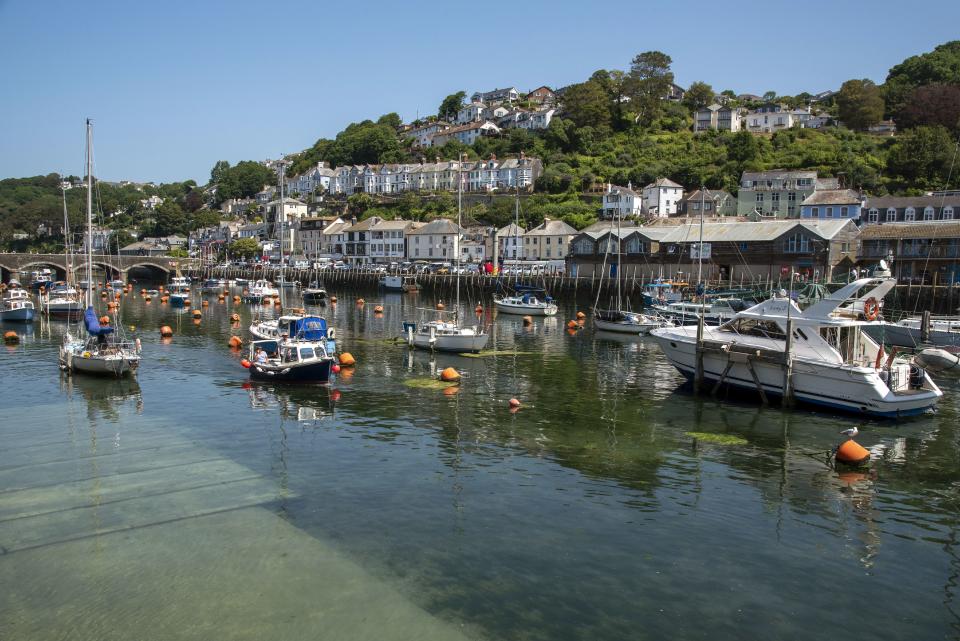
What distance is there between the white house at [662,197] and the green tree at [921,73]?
72897 millimetres

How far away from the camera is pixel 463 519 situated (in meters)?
20.0

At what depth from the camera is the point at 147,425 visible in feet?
99.0

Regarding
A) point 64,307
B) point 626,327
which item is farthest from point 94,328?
point 626,327

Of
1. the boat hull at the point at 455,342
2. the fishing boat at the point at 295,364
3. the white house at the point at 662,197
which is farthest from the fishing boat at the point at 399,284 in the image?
the fishing boat at the point at 295,364

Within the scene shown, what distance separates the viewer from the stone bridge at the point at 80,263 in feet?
430

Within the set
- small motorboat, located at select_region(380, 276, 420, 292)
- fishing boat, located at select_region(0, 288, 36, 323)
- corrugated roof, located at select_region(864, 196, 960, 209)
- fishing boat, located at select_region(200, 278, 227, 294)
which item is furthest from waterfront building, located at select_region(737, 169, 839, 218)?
fishing boat, located at select_region(0, 288, 36, 323)

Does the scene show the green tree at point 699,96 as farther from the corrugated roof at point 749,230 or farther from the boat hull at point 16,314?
the boat hull at point 16,314

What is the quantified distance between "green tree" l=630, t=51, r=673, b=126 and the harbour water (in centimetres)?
16523

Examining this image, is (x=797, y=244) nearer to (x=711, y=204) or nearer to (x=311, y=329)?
(x=711, y=204)

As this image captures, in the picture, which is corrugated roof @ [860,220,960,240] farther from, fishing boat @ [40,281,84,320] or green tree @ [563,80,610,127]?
green tree @ [563,80,610,127]

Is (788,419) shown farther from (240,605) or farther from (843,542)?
(240,605)

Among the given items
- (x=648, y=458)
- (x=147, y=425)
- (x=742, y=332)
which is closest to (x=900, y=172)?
(x=742, y=332)

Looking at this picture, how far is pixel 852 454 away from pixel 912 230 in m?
68.2

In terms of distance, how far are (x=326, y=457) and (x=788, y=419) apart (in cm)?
1976
